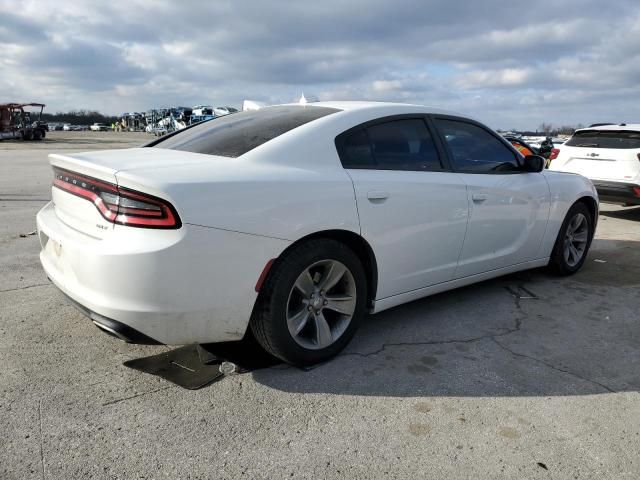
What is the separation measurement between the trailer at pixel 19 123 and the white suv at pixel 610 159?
3388cm

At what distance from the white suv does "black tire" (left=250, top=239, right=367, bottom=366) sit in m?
6.39

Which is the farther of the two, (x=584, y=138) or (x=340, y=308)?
(x=584, y=138)

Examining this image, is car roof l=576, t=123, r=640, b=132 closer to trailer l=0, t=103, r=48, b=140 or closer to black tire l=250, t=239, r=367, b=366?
black tire l=250, t=239, r=367, b=366

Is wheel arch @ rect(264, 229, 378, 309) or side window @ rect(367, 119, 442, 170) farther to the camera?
side window @ rect(367, 119, 442, 170)

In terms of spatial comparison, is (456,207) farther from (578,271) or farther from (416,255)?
(578,271)

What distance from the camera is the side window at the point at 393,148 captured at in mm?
3205

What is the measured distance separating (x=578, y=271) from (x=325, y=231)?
3587 mm

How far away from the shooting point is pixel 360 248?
319 cm

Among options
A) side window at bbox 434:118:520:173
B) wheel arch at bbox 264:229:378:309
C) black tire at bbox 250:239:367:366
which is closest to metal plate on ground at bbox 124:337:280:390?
black tire at bbox 250:239:367:366

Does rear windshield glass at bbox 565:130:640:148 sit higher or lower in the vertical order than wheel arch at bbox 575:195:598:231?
higher

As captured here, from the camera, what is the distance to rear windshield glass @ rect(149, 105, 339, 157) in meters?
3.10

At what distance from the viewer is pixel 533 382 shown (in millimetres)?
2984

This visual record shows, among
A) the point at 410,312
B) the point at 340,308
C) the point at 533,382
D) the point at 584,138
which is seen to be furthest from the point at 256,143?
the point at 584,138

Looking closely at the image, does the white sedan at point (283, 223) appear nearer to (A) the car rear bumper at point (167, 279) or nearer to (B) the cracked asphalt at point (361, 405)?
(A) the car rear bumper at point (167, 279)
